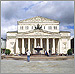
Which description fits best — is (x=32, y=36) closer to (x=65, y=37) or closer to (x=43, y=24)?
(x=43, y=24)

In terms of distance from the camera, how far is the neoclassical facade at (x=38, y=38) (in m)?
61.3

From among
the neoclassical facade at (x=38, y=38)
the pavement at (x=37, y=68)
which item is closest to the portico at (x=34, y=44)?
the neoclassical facade at (x=38, y=38)

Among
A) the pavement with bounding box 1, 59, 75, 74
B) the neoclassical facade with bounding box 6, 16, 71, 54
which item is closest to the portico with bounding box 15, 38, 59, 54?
the neoclassical facade with bounding box 6, 16, 71, 54

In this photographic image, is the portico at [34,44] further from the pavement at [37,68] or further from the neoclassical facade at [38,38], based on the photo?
the pavement at [37,68]

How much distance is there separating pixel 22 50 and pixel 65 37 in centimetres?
2043

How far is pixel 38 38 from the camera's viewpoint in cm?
6575

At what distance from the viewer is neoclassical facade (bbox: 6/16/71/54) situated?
2414 inches

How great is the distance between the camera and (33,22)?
68.3 meters

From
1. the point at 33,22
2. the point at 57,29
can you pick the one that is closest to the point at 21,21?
the point at 33,22

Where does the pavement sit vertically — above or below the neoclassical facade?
below

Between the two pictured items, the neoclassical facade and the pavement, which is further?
the neoclassical facade

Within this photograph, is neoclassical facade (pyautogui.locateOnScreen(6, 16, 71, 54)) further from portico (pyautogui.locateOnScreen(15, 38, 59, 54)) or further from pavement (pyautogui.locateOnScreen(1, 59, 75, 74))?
pavement (pyautogui.locateOnScreen(1, 59, 75, 74))

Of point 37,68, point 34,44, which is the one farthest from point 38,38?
point 37,68

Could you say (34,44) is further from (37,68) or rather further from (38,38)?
(37,68)
